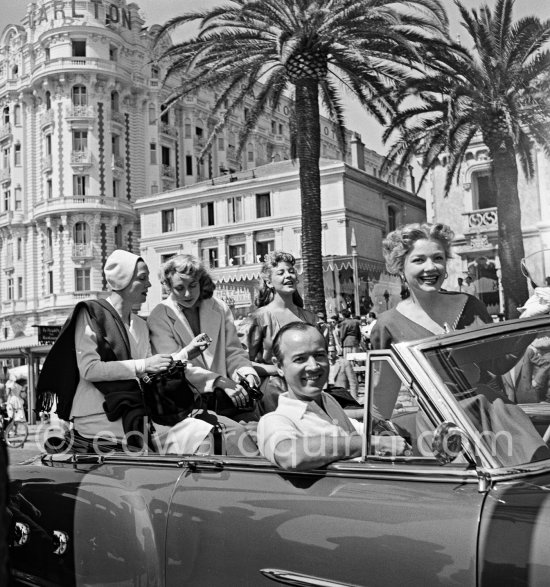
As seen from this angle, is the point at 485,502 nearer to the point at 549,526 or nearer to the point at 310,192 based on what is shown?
the point at 549,526

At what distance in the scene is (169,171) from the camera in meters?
63.8

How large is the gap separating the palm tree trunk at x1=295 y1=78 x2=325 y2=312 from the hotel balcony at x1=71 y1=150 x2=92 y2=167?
144ft

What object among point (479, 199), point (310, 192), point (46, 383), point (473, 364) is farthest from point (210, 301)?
point (479, 199)

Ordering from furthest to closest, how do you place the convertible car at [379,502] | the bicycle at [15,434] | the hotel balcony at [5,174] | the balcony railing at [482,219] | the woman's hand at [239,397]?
the hotel balcony at [5,174] < the balcony railing at [482,219] < the bicycle at [15,434] < the woman's hand at [239,397] < the convertible car at [379,502]

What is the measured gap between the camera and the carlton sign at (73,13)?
60.1m

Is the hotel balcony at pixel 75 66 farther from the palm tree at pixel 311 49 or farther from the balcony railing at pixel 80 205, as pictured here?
the palm tree at pixel 311 49

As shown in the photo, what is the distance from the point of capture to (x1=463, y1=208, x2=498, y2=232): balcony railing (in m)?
33.0

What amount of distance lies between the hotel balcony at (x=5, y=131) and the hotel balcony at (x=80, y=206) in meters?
8.73

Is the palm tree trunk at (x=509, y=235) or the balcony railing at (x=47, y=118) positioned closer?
the palm tree trunk at (x=509, y=235)

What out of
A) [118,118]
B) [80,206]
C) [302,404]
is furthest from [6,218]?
[302,404]

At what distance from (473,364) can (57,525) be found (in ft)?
6.26

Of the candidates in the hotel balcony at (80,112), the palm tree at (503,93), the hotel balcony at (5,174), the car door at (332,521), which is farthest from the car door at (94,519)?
the hotel balcony at (5,174)

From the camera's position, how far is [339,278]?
37.2 meters

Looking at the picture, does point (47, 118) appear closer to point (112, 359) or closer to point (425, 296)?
point (112, 359)
